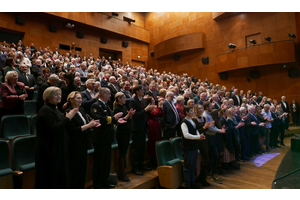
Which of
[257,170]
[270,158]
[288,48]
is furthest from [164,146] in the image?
[288,48]

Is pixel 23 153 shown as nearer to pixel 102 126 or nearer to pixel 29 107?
pixel 102 126

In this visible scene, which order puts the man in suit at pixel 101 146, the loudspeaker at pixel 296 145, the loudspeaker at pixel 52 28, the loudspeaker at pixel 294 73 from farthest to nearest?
1. the loudspeaker at pixel 52 28
2. the loudspeaker at pixel 294 73
3. the loudspeaker at pixel 296 145
4. the man in suit at pixel 101 146

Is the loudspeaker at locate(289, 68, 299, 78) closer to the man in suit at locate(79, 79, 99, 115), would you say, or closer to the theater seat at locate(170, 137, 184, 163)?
the theater seat at locate(170, 137, 184, 163)

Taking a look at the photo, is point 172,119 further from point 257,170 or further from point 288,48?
point 288,48

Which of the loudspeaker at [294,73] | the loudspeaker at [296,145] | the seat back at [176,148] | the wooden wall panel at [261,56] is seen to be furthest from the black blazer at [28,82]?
the loudspeaker at [294,73]

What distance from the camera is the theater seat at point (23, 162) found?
1.03 m

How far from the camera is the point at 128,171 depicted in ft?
5.23

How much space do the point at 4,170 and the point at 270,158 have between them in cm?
267

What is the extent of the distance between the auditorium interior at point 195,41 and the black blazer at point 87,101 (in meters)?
2.12

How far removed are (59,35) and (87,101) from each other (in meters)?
5.10

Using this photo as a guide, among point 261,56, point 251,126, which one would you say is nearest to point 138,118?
point 251,126

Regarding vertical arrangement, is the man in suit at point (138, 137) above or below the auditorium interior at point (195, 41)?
below

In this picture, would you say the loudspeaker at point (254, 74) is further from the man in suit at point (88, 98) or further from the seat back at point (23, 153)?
the seat back at point (23, 153)
